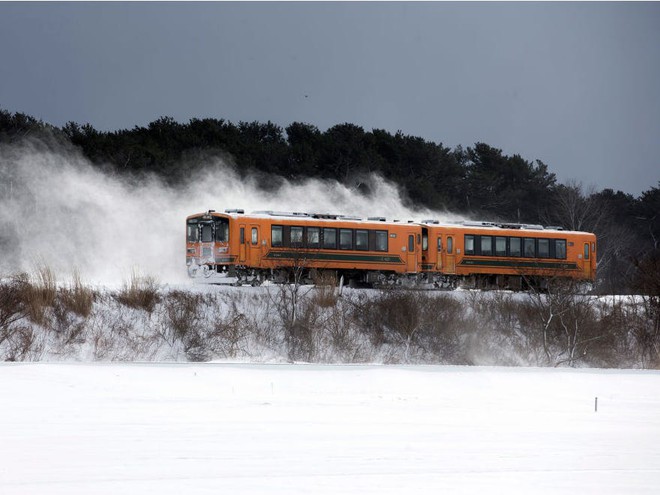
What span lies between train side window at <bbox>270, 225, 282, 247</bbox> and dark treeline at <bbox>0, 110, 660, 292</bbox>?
62.6ft

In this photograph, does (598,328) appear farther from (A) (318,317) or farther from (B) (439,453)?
(B) (439,453)

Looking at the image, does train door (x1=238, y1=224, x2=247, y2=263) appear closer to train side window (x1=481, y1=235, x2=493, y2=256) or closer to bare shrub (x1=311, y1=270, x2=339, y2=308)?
bare shrub (x1=311, y1=270, x2=339, y2=308)

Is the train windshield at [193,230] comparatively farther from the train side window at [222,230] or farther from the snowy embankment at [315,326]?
the snowy embankment at [315,326]

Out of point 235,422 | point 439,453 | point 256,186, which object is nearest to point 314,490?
point 439,453

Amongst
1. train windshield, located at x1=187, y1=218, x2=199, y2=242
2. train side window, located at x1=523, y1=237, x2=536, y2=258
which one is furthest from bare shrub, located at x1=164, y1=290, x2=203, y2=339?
train side window, located at x1=523, y1=237, x2=536, y2=258

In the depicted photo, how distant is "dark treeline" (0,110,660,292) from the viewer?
55.7 metres

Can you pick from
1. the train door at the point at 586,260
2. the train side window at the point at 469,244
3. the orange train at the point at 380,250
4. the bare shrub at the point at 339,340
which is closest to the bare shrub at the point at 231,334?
the bare shrub at the point at 339,340

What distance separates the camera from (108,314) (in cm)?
3027

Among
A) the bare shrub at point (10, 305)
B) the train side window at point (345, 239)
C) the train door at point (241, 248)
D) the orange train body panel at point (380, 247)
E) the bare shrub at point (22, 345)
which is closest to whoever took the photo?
the bare shrub at point (22, 345)

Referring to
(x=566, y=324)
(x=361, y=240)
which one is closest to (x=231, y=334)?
(x=361, y=240)

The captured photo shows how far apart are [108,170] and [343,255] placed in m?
19.9

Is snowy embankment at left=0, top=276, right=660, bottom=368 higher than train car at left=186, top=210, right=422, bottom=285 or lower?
lower

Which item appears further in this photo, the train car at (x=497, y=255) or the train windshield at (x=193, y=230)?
the train car at (x=497, y=255)

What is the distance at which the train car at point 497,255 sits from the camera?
40.8 metres
